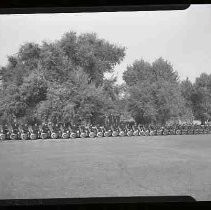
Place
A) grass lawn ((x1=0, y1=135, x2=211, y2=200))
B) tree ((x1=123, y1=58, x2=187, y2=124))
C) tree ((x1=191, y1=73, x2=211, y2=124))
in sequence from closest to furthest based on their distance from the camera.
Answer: grass lawn ((x1=0, y1=135, x2=211, y2=200)) < tree ((x1=123, y1=58, x2=187, y2=124)) < tree ((x1=191, y1=73, x2=211, y2=124))

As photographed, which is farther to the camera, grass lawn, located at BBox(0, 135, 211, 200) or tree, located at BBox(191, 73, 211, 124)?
tree, located at BBox(191, 73, 211, 124)

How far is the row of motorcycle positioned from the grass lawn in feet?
0.56

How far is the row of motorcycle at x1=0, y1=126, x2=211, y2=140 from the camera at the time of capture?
9859 mm

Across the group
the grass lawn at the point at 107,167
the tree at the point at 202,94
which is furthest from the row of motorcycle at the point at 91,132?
the tree at the point at 202,94

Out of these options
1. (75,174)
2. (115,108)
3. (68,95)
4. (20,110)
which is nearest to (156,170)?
(75,174)

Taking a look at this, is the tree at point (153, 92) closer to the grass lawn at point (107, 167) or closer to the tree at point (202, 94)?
the tree at point (202, 94)

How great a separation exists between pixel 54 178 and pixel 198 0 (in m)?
4.19

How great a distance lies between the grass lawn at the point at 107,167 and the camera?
582 cm

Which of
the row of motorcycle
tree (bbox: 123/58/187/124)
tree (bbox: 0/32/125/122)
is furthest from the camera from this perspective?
the row of motorcycle

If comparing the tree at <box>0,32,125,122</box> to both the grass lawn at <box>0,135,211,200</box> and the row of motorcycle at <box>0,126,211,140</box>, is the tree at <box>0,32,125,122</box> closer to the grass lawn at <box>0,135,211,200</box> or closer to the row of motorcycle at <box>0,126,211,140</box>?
the row of motorcycle at <box>0,126,211,140</box>

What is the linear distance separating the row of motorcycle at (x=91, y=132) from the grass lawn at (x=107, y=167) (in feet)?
0.56

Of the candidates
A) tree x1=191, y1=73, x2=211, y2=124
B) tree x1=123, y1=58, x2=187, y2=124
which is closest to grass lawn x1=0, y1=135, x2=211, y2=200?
tree x1=191, y1=73, x2=211, y2=124

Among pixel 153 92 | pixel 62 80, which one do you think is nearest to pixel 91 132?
pixel 62 80

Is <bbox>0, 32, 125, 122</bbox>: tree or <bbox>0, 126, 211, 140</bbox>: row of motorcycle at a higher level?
<bbox>0, 32, 125, 122</bbox>: tree
